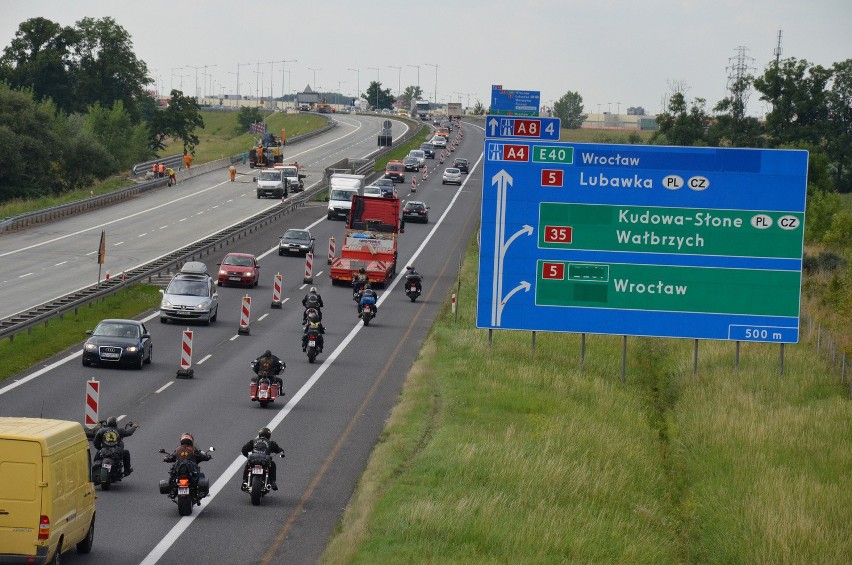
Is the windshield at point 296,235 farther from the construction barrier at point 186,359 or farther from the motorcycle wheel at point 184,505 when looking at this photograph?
the motorcycle wheel at point 184,505

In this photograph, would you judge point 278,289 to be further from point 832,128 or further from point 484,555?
point 832,128

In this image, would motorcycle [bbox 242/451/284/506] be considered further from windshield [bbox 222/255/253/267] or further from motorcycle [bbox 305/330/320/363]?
windshield [bbox 222/255/253/267]

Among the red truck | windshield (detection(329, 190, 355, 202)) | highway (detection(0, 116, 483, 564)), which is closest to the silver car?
highway (detection(0, 116, 483, 564))

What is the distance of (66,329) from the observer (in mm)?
42656

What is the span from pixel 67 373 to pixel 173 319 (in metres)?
10.1

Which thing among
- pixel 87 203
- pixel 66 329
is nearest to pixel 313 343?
pixel 66 329

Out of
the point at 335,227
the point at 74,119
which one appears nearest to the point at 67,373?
the point at 335,227

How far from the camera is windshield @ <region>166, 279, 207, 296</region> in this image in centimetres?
4556

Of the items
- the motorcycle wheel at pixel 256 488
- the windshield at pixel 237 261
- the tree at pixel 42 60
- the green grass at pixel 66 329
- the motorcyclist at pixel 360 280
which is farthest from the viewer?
the tree at pixel 42 60

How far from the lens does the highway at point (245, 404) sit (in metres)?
20.4

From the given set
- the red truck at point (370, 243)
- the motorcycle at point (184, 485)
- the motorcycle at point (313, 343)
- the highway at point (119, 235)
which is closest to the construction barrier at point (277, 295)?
the red truck at point (370, 243)

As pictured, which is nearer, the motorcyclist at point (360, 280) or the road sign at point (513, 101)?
the motorcyclist at point (360, 280)

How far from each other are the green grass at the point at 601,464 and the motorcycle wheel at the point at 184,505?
2512mm

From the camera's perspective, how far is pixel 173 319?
4525 cm
